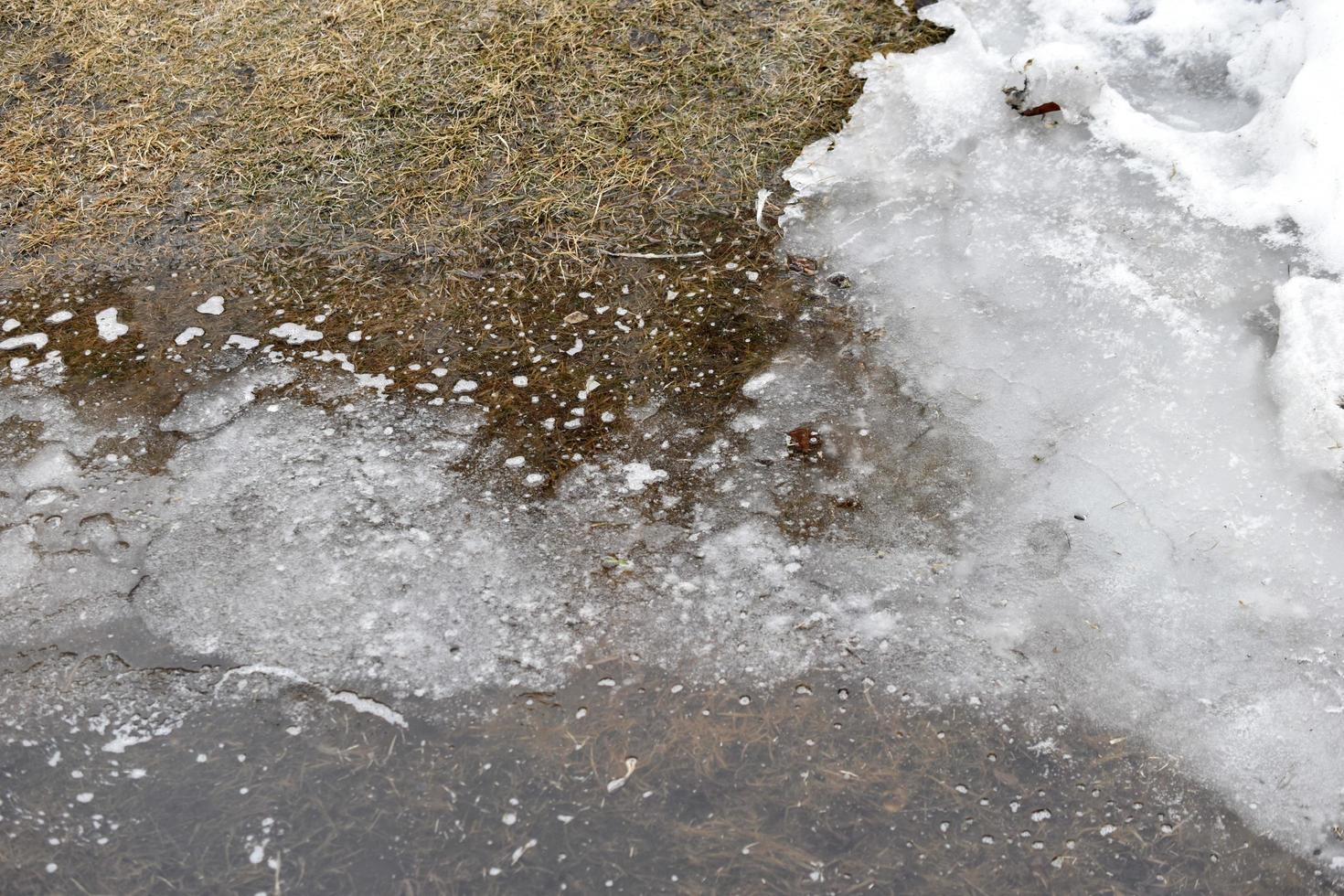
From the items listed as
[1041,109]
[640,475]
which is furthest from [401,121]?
[1041,109]

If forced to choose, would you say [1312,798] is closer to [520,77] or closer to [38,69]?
[520,77]

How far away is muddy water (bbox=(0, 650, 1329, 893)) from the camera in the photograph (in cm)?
216

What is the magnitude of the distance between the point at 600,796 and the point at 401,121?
2.96m

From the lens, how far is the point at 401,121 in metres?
4.04

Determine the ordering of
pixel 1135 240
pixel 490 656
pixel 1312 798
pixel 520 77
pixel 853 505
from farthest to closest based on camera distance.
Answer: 1. pixel 520 77
2. pixel 1135 240
3. pixel 853 505
4. pixel 490 656
5. pixel 1312 798

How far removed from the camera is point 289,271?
3521 mm

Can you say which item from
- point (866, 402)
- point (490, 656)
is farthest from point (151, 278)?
point (866, 402)

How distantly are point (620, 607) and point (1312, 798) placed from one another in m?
1.67

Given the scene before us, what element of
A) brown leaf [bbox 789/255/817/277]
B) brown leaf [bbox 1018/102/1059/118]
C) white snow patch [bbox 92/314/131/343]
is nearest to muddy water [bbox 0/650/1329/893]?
white snow patch [bbox 92/314/131/343]

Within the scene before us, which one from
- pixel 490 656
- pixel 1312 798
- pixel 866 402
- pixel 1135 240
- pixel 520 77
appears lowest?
pixel 1312 798

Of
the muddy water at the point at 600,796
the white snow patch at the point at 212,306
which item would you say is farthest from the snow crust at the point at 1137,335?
the white snow patch at the point at 212,306

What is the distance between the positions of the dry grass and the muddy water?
68.6 inches

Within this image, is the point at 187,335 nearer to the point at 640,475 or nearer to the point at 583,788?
the point at 640,475

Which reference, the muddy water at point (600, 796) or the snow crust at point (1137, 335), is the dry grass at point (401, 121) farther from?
the muddy water at point (600, 796)
